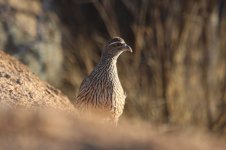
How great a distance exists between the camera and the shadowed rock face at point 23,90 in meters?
9.03

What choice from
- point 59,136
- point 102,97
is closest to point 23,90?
point 102,97

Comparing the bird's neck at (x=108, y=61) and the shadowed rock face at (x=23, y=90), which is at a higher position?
the bird's neck at (x=108, y=61)

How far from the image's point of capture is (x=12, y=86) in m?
9.41

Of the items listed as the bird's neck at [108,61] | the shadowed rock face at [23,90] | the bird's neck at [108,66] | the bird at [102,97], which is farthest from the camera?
the bird's neck at [108,61]

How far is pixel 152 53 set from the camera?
17250 mm

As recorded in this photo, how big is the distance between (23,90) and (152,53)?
8022 millimetres

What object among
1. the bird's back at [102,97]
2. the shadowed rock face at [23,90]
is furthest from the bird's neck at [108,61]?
the shadowed rock face at [23,90]

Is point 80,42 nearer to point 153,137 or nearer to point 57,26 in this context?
point 57,26

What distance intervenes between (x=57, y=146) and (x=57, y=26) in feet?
41.5

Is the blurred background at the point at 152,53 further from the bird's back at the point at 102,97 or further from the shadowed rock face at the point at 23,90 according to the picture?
the shadowed rock face at the point at 23,90

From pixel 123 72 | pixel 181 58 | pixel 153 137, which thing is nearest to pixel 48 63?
pixel 123 72

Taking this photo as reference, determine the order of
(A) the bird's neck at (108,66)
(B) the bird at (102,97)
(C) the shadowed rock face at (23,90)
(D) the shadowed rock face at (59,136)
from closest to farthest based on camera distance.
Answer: (D) the shadowed rock face at (59,136) → (C) the shadowed rock face at (23,90) → (B) the bird at (102,97) → (A) the bird's neck at (108,66)

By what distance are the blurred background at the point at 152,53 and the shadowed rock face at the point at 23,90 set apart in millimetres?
6715

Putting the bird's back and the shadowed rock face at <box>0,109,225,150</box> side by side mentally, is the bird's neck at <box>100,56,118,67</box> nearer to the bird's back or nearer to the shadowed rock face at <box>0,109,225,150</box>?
the bird's back
